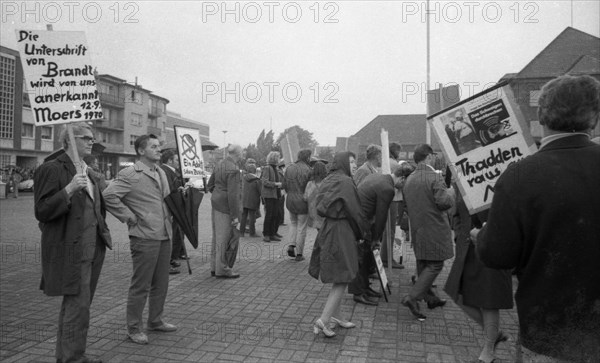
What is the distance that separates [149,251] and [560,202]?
3724 mm

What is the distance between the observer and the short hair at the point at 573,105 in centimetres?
184

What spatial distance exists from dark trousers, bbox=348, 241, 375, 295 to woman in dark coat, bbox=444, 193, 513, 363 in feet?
5.18

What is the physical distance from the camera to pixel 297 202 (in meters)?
8.69

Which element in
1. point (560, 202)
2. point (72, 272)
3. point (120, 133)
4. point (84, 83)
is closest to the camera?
point (560, 202)

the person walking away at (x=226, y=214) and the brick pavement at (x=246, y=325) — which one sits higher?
the person walking away at (x=226, y=214)

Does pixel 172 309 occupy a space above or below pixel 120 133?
below

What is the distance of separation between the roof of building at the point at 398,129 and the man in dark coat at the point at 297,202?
6207 centimetres

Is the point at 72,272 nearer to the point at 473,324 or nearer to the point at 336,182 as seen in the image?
the point at 336,182

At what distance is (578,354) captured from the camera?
1751 mm

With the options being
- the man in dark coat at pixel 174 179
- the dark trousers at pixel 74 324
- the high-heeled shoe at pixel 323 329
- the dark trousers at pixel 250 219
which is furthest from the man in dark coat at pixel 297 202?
the dark trousers at pixel 74 324

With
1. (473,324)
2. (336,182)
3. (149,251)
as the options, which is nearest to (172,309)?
(149,251)

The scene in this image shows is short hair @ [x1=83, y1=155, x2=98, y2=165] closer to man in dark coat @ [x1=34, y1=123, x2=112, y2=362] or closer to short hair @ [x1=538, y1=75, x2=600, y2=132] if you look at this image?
man in dark coat @ [x1=34, y1=123, x2=112, y2=362]

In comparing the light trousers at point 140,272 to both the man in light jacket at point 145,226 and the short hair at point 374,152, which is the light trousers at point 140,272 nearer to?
the man in light jacket at point 145,226

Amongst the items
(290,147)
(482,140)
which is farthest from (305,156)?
(482,140)
